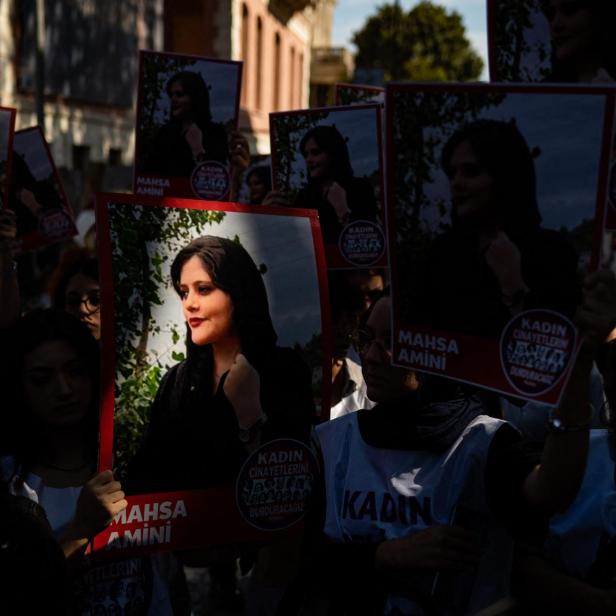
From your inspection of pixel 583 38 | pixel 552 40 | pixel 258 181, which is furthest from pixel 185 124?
pixel 583 38

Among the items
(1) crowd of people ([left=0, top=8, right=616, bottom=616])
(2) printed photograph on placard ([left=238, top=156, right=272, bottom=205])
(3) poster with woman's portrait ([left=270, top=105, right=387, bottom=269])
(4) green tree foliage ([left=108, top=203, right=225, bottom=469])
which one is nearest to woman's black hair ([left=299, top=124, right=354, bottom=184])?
(3) poster with woman's portrait ([left=270, top=105, right=387, bottom=269])

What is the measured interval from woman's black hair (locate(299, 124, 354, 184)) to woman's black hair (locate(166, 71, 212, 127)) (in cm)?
85

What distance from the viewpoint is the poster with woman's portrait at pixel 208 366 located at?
97.4 inches

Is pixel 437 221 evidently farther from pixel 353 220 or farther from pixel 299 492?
pixel 353 220

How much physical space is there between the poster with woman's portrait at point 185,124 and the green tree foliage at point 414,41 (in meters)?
45.7

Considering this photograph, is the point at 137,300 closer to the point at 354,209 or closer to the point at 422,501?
the point at 422,501

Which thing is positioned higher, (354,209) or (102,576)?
(354,209)

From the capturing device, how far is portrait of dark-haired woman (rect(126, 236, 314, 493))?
253 centimetres

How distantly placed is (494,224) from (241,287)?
66cm

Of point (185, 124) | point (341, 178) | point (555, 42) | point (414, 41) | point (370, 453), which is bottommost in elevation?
point (370, 453)

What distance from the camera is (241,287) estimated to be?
8.64 feet

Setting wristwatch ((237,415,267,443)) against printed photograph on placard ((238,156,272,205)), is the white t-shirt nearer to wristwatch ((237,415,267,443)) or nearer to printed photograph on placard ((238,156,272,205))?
wristwatch ((237,415,267,443))

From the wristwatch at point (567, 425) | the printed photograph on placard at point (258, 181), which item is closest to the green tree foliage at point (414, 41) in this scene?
the printed photograph on placard at point (258, 181)

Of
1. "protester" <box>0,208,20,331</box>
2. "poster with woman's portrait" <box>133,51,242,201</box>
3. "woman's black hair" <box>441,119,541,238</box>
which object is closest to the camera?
"woman's black hair" <box>441,119,541,238</box>
